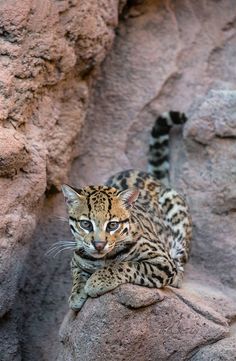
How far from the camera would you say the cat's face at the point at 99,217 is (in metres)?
6.05

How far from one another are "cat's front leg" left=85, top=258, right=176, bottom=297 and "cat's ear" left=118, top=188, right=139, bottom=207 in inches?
16.0

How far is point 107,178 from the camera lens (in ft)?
25.3

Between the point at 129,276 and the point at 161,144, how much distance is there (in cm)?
185

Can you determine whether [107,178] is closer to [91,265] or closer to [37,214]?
[37,214]

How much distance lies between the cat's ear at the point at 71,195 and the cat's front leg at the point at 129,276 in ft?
1.67

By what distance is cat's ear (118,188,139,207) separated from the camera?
20.7 ft

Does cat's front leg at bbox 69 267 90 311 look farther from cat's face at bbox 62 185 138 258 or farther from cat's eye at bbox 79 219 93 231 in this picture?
cat's eye at bbox 79 219 93 231

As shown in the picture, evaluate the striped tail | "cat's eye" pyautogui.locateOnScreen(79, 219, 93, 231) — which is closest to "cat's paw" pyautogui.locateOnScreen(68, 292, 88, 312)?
"cat's eye" pyautogui.locateOnScreen(79, 219, 93, 231)

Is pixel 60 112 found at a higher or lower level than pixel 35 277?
higher

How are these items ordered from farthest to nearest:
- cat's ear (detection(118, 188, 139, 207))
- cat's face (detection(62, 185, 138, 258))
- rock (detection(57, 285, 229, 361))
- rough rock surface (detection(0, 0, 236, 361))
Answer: cat's ear (detection(118, 188, 139, 207))
rough rock surface (detection(0, 0, 236, 361))
cat's face (detection(62, 185, 138, 258))
rock (detection(57, 285, 229, 361))

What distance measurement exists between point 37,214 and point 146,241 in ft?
3.33

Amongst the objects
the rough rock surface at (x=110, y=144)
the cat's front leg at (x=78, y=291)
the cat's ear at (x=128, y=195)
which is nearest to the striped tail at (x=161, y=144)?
the rough rock surface at (x=110, y=144)

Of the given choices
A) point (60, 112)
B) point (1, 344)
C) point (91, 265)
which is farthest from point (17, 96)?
point (1, 344)

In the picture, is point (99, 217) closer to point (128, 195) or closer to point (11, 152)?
point (128, 195)
